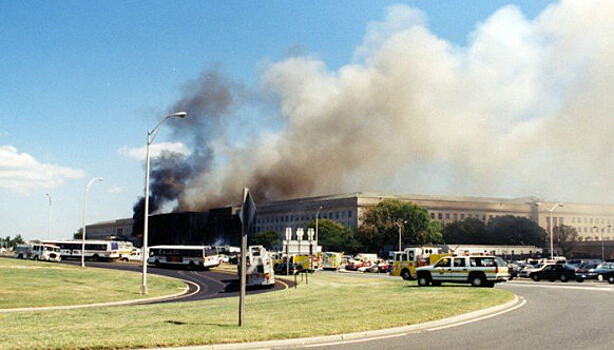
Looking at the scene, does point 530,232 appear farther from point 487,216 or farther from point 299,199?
point 299,199

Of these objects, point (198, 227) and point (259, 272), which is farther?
point (198, 227)

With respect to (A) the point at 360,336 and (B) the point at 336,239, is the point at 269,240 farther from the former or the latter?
(A) the point at 360,336

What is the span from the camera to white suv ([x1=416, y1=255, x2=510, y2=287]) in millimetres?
32062

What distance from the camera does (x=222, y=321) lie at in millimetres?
15805

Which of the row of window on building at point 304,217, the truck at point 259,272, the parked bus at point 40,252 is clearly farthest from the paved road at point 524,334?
the row of window on building at point 304,217

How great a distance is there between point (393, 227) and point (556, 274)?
89468mm

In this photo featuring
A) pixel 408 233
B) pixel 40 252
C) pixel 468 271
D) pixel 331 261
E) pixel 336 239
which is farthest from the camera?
pixel 336 239

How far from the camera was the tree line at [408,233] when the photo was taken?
137m

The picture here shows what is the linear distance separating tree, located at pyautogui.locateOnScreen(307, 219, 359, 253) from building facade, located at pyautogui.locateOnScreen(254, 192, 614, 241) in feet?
81.3

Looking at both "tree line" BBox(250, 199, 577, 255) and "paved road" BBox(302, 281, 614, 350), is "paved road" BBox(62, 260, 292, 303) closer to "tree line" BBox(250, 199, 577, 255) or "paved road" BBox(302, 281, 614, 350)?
"paved road" BBox(302, 281, 614, 350)

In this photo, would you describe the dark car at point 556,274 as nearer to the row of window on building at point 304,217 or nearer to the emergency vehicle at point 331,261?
the emergency vehicle at point 331,261

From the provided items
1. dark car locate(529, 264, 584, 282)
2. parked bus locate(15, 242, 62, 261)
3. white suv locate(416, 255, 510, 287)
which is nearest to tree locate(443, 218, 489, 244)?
parked bus locate(15, 242, 62, 261)

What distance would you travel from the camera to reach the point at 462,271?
108 feet

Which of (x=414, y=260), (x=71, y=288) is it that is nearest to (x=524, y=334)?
(x=71, y=288)
